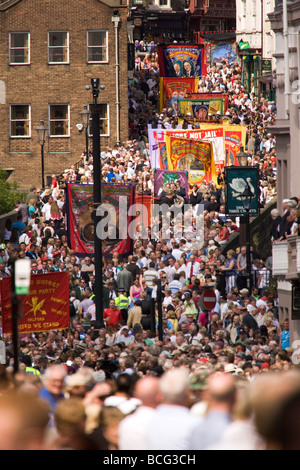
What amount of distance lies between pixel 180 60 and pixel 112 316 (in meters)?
34.4

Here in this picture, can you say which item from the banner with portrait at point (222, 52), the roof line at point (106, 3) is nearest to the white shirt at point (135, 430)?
the roof line at point (106, 3)

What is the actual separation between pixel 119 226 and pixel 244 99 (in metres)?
23.7

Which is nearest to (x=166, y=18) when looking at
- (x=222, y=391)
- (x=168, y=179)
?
(x=168, y=179)

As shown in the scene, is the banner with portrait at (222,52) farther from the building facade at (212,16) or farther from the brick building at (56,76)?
the building facade at (212,16)

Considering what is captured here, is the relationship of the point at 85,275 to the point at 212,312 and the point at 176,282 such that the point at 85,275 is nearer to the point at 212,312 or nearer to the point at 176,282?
the point at 176,282

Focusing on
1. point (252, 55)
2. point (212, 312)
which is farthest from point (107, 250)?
point (252, 55)

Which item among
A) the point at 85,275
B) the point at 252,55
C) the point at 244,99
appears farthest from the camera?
the point at 252,55

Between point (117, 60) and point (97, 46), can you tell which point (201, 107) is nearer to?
point (117, 60)

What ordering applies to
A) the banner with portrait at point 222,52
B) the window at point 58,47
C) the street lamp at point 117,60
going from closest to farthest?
the street lamp at point 117,60 → the window at point 58,47 → the banner with portrait at point 222,52

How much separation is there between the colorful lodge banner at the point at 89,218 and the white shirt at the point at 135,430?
62.3 feet

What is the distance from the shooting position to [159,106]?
51.9 meters

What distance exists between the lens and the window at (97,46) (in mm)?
51875

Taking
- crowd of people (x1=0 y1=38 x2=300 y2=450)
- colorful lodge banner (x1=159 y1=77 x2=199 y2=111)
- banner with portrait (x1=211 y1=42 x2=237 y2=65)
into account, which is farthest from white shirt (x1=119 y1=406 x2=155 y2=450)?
banner with portrait (x1=211 y1=42 x2=237 y2=65)

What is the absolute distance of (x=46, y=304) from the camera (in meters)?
20.5
